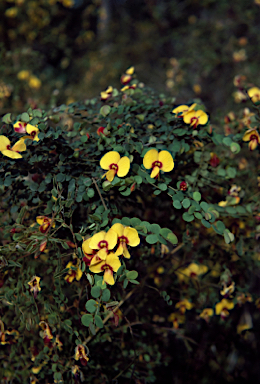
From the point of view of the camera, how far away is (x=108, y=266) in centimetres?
67

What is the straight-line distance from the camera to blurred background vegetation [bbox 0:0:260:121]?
3.08 metres

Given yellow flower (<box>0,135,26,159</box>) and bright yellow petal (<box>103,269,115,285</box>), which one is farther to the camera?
yellow flower (<box>0,135,26,159</box>)

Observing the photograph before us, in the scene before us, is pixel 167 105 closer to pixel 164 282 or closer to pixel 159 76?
pixel 164 282

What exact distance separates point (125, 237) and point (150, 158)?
0.74ft

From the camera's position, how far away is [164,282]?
47.7 inches

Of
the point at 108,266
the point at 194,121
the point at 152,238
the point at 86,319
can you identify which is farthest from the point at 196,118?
the point at 86,319

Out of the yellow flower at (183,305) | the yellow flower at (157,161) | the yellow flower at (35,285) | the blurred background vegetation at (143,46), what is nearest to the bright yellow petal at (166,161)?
the yellow flower at (157,161)

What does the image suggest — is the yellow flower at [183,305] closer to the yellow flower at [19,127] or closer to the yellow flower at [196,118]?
the yellow flower at [196,118]

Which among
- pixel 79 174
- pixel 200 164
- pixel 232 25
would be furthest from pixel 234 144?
pixel 232 25

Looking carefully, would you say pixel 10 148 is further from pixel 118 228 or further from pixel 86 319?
pixel 86 319

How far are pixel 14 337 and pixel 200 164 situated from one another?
2.79ft

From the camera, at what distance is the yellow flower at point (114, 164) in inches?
29.3

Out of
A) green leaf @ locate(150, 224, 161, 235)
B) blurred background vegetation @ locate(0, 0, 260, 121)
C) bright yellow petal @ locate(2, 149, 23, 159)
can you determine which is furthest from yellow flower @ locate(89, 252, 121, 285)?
blurred background vegetation @ locate(0, 0, 260, 121)

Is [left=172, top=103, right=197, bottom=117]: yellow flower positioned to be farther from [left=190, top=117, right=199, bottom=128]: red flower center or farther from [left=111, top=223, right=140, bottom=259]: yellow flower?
[left=111, top=223, right=140, bottom=259]: yellow flower
